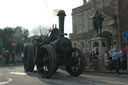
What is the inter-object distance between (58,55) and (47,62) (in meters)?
0.68

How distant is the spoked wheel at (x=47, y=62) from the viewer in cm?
1036

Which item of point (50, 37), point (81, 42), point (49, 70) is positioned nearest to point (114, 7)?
point (81, 42)

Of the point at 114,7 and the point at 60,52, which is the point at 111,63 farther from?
the point at 114,7

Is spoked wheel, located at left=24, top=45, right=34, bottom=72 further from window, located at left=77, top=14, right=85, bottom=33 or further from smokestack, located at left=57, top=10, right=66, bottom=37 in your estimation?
window, located at left=77, top=14, right=85, bottom=33

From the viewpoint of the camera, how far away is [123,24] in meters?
26.1

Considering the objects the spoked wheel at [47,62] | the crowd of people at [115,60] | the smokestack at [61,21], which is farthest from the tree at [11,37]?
the smokestack at [61,21]

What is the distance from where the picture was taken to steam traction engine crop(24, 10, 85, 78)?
10633 mm

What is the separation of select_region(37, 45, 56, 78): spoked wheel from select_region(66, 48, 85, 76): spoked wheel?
4.17ft

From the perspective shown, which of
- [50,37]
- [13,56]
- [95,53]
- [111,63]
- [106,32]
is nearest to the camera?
[50,37]

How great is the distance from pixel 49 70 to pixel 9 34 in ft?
82.3

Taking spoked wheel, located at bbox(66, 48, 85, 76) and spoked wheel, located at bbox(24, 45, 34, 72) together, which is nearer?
spoked wheel, located at bbox(66, 48, 85, 76)

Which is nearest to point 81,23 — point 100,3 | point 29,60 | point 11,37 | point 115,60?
point 100,3

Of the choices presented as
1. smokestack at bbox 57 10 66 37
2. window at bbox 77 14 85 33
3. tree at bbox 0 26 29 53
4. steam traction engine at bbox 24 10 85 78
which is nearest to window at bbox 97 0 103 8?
window at bbox 77 14 85 33

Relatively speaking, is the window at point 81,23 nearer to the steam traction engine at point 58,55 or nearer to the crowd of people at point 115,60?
the crowd of people at point 115,60
